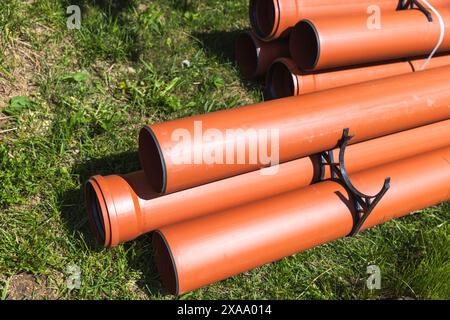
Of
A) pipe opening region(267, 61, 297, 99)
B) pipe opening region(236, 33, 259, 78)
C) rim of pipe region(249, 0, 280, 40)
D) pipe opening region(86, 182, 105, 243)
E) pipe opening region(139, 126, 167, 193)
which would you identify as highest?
rim of pipe region(249, 0, 280, 40)

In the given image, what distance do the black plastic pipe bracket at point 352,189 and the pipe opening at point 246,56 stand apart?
44.0 inches

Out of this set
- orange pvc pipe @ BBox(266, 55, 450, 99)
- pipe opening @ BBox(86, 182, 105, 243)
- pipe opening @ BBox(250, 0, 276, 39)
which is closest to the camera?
pipe opening @ BBox(86, 182, 105, 243)

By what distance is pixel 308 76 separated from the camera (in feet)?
10.8

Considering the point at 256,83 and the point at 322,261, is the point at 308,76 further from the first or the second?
the point at 322,261

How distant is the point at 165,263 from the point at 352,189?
39.8 inches

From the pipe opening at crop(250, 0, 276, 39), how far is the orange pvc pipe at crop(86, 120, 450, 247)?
1065mm

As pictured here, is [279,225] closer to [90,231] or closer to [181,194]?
[181,194]

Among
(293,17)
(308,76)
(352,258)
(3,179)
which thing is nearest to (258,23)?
(293,17)

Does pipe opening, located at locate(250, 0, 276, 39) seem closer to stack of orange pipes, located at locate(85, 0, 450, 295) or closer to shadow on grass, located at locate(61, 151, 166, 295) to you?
stack of orange pipes, located at locate(85, 0, 450, 295)

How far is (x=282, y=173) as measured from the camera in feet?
9.10

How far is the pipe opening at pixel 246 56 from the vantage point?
12.3 feet

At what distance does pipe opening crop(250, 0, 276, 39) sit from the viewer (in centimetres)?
351

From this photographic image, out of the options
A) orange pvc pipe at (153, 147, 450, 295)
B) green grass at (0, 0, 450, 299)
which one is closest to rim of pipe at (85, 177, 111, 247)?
green grass at (0, 0, 450, 299)

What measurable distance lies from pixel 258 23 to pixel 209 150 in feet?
4.99
